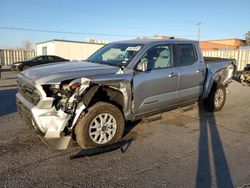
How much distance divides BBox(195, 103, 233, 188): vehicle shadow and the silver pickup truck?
0.93 metres

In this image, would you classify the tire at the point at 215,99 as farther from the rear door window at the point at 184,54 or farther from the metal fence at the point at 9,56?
the metal fence at the point at 9,56

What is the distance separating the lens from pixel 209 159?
4102 mm

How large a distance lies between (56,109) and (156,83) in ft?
6.94

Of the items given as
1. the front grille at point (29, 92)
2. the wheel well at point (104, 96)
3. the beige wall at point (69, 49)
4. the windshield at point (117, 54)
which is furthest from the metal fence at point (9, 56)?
the wheel well at point (104, 96)

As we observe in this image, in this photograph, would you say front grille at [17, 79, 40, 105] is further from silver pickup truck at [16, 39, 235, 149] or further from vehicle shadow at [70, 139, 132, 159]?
vehicle shadow at [70, 139, 132, 159]

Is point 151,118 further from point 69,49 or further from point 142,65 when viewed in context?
point 69,49

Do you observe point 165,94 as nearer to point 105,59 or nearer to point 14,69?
point 105,59

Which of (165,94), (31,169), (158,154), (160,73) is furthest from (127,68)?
(31,169)

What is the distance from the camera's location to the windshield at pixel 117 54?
5.00m

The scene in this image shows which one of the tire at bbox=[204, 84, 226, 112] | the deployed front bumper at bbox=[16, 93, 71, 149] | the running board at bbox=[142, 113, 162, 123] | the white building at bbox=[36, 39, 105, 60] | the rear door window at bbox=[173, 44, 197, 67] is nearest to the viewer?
the deployed front bumper at bbox=[16, 93, 71, 149]

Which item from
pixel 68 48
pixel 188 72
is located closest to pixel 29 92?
pixel 188 72

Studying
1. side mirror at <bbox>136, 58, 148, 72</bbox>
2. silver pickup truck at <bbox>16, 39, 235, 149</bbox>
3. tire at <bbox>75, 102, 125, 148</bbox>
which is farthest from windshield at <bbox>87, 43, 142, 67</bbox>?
tire at <bbox>75, 102, 125, 148</bbox>

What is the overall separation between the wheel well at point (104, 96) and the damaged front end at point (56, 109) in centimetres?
13

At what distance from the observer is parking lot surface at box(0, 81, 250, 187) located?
3427 mm
